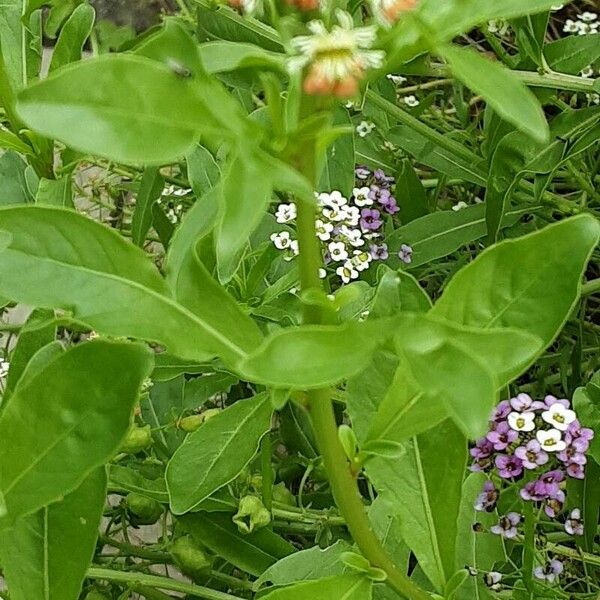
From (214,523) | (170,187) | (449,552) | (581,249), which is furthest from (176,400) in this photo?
(581,249)

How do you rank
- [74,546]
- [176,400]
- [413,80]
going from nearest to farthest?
[74,546]
[176,400]
[413,80]

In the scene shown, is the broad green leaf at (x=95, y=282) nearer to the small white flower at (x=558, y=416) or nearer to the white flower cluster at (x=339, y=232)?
the small white flower at (x=558, y=416)

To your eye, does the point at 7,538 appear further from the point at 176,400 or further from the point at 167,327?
the point at 176,400

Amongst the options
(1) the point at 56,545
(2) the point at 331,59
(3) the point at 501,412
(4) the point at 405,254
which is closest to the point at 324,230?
(4) the point at 405,254

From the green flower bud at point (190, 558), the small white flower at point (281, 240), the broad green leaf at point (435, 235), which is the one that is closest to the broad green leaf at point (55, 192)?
the small white flower at point (281, 240)

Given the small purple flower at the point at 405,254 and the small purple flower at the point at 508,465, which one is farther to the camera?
the small purple flower at the point at 405,254

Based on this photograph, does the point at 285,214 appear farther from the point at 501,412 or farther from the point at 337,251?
the point at 501,412

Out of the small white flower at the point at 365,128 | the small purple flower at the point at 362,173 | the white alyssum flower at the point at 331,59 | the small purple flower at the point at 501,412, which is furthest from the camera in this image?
the small white flower at the point at 365,128
